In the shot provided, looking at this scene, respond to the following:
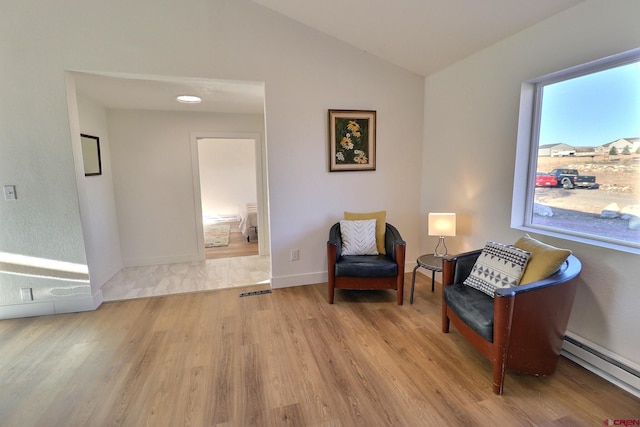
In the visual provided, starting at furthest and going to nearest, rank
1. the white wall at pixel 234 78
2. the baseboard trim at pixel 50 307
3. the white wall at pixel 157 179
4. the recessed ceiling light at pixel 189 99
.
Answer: the white wall at pixel 157 179
the recessed ceiling light at pixel 189 99
the baseboard trim at pixel 50 307
the white wall at pixel 234 78

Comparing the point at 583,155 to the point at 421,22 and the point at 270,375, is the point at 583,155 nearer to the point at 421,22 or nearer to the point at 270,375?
the point at 421,22

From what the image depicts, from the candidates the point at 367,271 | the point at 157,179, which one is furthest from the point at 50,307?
the point at 367,271

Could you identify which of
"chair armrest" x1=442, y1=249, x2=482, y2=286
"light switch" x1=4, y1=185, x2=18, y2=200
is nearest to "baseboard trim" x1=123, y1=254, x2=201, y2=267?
"light switch" x1=4, y1=185, x2=18, y2=200

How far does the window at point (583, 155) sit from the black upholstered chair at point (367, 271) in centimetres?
109

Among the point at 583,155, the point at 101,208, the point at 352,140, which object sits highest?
the point at 352,140

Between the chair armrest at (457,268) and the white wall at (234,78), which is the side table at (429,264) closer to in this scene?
the chair armrest at (457,268)

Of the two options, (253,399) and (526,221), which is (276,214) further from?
(526,221)

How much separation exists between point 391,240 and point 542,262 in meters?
1.45

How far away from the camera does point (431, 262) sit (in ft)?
9.96

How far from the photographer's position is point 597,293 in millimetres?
2043

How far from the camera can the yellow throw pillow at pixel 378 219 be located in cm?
337

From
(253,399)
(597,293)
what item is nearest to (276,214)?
(253,399)

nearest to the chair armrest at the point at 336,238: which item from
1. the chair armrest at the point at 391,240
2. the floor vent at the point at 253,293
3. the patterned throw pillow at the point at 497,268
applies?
the chair armrest at the point at 391,240

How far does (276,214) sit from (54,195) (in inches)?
81.1
